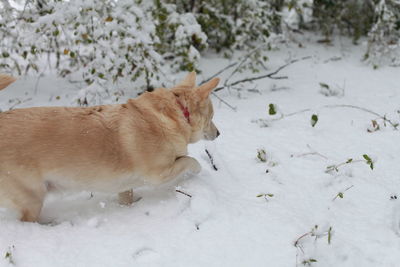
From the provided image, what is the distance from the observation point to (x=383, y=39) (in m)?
6.22

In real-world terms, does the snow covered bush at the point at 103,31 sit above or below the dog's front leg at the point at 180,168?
above

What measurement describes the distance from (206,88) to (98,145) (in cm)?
93

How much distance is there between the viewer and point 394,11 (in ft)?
21.5

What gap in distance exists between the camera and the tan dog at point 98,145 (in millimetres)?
2629

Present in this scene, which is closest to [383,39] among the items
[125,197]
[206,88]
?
[206,88]

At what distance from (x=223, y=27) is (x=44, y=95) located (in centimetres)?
279

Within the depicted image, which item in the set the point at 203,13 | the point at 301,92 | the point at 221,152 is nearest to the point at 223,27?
the point at 203,13

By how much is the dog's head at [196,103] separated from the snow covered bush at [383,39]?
380cm

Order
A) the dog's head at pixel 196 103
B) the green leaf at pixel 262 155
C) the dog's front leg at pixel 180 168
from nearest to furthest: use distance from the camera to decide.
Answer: the dog's front leg at pixel 180 168, the dog's head at pixel 196 103, the green leaf at pixel 262 155

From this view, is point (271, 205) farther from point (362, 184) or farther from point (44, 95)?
point (44, 95)

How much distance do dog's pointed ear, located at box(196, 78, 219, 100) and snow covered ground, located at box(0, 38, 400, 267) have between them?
0.65 metres

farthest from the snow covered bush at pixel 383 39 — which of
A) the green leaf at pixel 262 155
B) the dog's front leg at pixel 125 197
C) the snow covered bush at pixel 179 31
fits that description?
the dog's front leg at pixel 125 197

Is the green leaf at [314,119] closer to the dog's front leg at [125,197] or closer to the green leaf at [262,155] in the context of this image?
the green leaf at [262,155]

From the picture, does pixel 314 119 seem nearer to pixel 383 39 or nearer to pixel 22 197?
pixel 22 197
